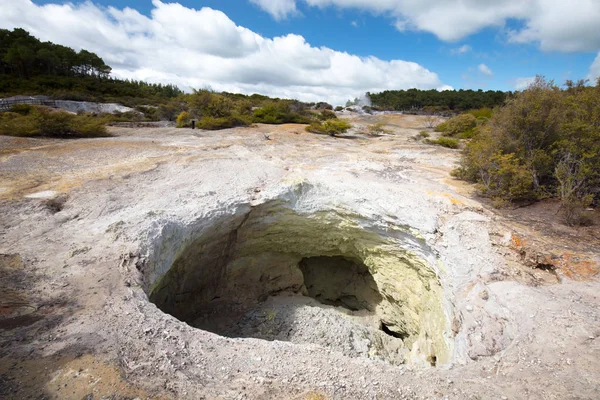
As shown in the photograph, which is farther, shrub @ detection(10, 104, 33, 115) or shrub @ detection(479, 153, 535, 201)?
shrub @ detection(10, 104, 33, 115)

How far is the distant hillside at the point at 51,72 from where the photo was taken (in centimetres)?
3222

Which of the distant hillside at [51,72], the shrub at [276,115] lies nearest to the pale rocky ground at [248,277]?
the shrub at [276,115]

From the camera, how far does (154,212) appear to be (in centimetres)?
644

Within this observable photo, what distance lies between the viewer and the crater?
283 inches

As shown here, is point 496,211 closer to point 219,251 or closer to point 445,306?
point 445,306

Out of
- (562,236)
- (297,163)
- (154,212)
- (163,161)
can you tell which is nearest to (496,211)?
(562,236)

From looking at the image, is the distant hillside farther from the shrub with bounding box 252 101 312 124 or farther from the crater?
the crater

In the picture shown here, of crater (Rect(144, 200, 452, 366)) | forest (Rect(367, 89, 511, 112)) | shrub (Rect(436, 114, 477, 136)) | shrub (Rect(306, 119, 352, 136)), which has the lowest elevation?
crater (Rect(144, 200, 452, 366))

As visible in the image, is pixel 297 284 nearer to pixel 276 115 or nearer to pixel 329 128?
pixel 329 128

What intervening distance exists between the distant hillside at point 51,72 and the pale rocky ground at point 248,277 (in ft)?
91.7

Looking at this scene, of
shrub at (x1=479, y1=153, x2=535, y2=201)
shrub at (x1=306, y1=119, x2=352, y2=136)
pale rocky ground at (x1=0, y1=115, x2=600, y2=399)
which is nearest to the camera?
pale rocky ground at (x1=0, y1=115, x2=600, y2=399)

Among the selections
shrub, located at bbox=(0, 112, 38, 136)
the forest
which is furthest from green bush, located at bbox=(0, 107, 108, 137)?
the forest

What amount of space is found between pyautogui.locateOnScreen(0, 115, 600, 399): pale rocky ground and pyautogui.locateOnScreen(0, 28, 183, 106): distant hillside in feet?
91.7

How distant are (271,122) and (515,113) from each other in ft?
51.0
